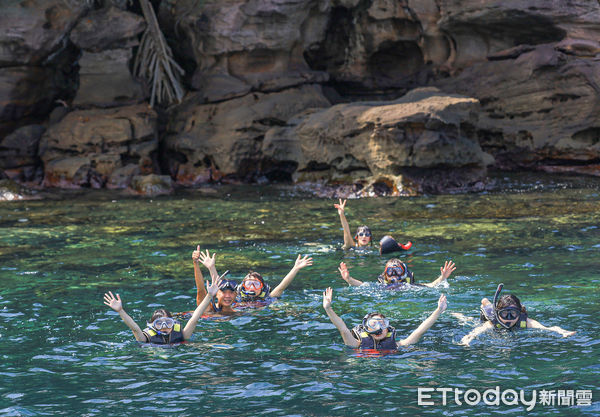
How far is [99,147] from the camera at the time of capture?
27.6 m

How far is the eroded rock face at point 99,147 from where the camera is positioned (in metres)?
27.2

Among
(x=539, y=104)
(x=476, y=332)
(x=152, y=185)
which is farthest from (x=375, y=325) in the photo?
(x=539, y=104)

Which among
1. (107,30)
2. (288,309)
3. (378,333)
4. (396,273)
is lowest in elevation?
(288,309)

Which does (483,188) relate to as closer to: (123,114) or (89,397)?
(123,114)

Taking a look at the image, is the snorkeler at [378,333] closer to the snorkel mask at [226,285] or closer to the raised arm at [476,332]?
the raised arm at [476,332]

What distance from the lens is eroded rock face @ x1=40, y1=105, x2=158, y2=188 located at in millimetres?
27203

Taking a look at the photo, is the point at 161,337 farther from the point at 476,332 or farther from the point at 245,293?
the point at 476,332

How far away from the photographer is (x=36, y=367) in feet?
26.4

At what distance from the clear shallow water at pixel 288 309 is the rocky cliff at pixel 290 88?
5.26 meters

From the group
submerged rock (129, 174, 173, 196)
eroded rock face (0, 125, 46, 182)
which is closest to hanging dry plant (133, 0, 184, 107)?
eroded rock face (0, 125, 46, 182)

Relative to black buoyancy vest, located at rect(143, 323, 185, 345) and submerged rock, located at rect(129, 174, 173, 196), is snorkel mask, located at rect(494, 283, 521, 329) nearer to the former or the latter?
black buoyancy vest, located at rect(143, 323, 185, 345)

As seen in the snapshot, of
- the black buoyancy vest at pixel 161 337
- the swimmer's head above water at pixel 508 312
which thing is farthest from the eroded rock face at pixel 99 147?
the swimmer's head above water at pixel 508 312

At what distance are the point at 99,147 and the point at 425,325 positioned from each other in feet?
71.4

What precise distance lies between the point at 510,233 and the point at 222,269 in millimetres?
6348
